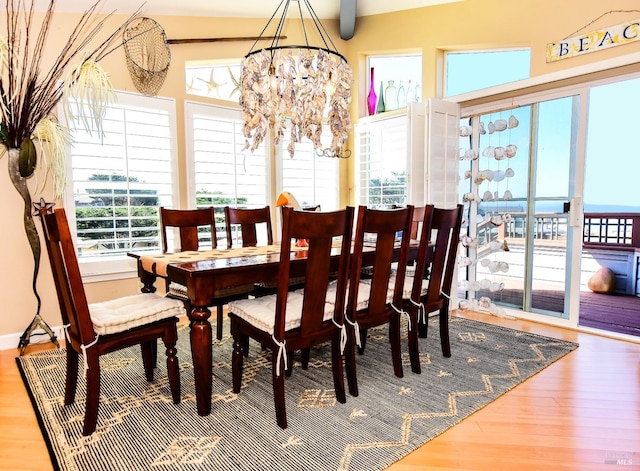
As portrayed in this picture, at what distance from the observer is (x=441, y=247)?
264 cm

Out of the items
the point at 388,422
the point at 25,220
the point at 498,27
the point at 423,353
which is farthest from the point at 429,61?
Result: the point at 25,220

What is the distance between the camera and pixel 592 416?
2137mm

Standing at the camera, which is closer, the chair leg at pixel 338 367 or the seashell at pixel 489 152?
the chair leg at pixel 338 367

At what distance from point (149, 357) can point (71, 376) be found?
0.43 m

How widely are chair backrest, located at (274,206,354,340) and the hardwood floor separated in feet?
2.51

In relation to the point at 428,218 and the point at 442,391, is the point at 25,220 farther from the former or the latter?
the point at 442,391

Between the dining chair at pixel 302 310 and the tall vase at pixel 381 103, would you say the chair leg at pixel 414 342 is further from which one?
the tall vase at pixel 381 103

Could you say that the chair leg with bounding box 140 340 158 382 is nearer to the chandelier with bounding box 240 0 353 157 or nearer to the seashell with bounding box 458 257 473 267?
the chandelier with bounding box 240 0 353 157

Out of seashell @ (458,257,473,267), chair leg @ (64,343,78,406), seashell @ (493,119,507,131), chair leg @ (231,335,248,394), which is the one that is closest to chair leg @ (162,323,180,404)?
chair leg @ (231,335,248,394)

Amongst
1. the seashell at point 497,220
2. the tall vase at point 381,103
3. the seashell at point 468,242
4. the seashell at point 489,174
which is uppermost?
the tall vase at point 381,103

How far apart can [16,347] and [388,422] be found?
9.85 ft

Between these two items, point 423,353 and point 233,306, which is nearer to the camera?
point 233,306

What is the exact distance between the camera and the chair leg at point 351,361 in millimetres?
2291

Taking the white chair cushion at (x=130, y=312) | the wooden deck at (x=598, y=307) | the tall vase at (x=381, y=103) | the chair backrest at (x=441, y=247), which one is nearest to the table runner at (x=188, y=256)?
the white chair cushion at (x=130, y=312)
